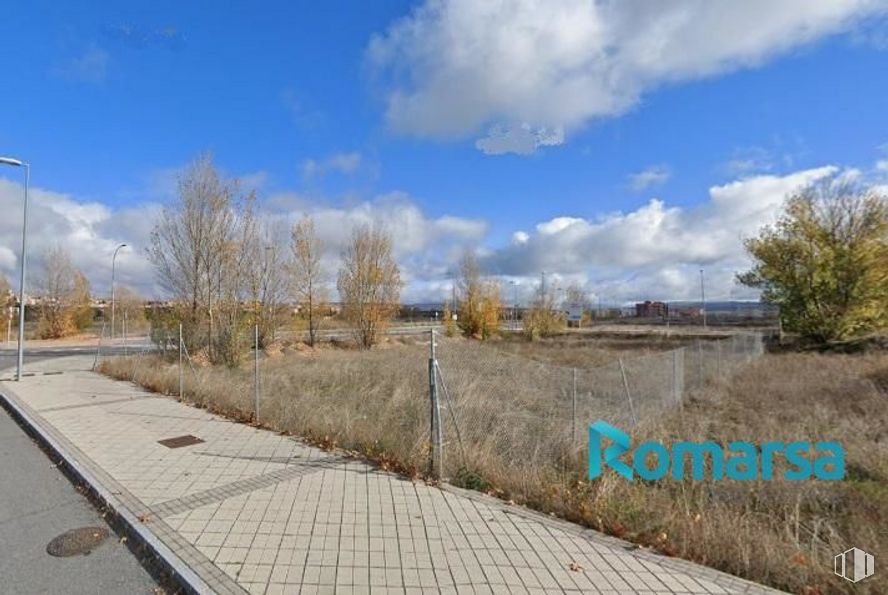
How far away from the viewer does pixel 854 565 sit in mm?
3742

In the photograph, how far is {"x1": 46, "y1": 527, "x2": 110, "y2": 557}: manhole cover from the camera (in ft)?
13.2

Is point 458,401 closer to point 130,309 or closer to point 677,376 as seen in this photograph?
point 677,376

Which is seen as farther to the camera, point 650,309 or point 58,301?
point 650,309

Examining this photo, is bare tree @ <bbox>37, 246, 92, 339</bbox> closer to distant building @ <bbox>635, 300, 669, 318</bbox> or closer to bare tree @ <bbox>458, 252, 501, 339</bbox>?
bare tree @ <bbox>458, 252, 501, 339</bbox>

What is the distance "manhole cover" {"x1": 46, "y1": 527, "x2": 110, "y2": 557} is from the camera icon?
5.97 meters

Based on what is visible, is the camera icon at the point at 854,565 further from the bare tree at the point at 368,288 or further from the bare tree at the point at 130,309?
the bare tree at the point at 130,309

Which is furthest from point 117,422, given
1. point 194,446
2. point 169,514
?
point 169,514

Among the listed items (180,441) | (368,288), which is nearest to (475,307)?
(368,288)

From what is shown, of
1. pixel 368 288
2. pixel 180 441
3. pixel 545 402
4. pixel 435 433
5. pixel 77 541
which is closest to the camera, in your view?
pixel 77 541

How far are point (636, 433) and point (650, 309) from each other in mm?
99699

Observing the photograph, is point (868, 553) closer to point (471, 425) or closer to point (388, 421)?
point (471, 425)

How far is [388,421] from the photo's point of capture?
26.0ft

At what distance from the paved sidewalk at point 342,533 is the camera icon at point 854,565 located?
2.91ft

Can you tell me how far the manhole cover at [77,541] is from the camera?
13.2ft
